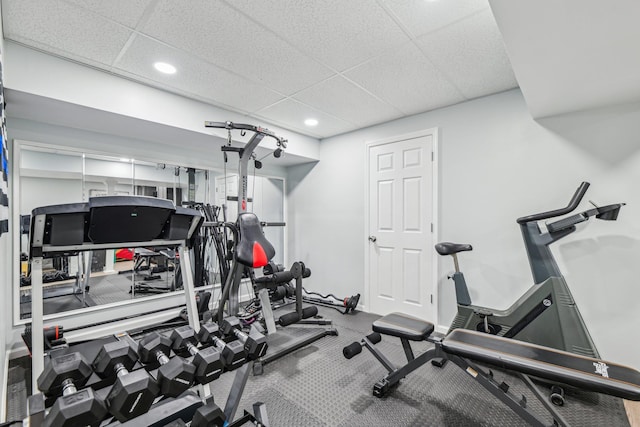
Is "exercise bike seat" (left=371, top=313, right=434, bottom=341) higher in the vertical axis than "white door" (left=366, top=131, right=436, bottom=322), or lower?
lower

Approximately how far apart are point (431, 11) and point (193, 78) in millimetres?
1819

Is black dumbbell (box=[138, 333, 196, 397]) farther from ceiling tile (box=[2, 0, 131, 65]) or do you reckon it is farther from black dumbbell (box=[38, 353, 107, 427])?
ceiling tile (box=[2, 0, 131, 65])

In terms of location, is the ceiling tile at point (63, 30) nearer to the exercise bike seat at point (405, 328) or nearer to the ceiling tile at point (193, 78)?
the ceiling tile at point (193, 78)

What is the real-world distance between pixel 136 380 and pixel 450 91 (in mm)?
2965

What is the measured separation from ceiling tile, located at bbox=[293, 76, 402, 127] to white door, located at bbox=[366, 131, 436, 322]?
359 mm

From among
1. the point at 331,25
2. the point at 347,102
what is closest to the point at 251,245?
the point at 347,102

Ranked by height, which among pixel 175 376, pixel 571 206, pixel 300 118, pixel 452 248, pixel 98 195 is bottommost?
pixel 175 376

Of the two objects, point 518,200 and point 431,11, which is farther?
point 518,200

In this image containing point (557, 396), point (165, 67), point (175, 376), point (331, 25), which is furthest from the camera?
point (165, 67)

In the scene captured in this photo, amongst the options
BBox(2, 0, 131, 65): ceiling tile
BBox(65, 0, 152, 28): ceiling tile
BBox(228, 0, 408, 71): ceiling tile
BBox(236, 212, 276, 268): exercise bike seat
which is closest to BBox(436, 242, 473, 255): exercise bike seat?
BBox(236, 212, 276, 268): exercise bike seat

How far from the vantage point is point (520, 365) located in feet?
4.50

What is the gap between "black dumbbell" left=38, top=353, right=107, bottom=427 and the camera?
0.87m

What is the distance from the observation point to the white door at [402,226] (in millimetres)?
3029

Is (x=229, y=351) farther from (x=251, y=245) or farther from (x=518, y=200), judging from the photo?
(x=518, y=200)
